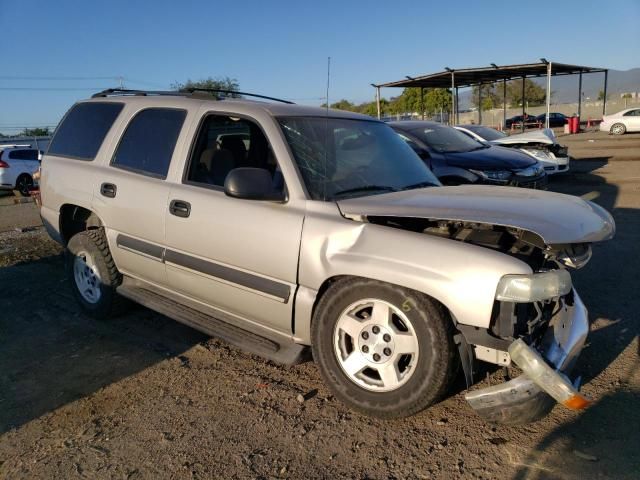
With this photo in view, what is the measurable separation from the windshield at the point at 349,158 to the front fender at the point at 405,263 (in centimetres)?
37

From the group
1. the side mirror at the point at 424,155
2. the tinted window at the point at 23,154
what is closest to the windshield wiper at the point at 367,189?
the side mirror at the point at 424,155

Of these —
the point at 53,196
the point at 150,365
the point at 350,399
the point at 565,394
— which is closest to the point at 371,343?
the point at 350,399

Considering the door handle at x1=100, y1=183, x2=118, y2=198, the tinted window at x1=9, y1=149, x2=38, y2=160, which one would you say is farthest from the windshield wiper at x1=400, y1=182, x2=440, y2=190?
the tinted window at x1=9, y1=149, x2=38, y2=160

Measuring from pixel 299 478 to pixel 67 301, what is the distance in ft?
12.1

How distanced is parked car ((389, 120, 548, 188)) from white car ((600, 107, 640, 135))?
2367cm

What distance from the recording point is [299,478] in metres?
2.62

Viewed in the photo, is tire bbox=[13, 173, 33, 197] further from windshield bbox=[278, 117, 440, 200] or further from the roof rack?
windshield bbox=[278, 117, 440, 200]

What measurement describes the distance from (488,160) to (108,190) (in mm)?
6357

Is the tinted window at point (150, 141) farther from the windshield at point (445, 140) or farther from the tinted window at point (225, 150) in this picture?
the windshield at point (445, 140)

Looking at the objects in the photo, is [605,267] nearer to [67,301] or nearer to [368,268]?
[368,268]

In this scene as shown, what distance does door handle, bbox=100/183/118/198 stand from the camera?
4336mm

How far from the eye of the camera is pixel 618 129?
2938 cm

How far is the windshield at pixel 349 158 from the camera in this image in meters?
3.46

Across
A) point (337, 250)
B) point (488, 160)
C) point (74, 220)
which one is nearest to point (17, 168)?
point (74, 220)
